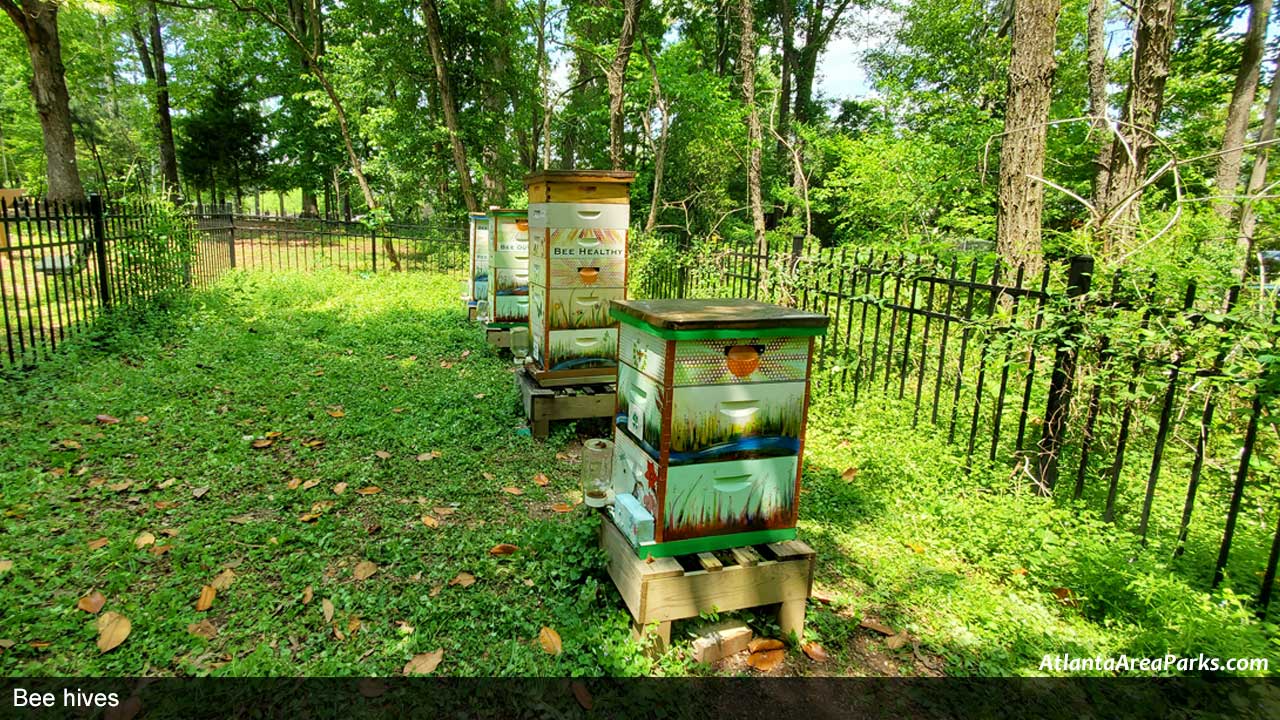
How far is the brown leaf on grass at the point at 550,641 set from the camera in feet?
8.91

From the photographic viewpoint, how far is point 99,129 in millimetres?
35594

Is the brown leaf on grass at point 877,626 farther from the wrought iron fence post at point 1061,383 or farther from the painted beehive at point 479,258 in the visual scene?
the painted beehive at point 479,258

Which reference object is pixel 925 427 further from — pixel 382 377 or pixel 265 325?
pixel 265 325

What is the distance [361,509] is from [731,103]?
57.7ft

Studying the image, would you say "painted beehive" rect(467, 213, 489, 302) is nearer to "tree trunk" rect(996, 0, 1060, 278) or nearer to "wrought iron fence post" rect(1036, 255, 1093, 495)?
"tree trunk" rect(996, 0, 1060, 278)

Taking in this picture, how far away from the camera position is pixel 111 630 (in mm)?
2682

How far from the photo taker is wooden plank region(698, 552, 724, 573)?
266 centimetres

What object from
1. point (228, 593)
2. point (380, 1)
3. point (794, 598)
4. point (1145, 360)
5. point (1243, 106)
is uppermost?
point (380, 1)

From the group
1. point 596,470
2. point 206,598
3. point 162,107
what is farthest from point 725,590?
point 162,107

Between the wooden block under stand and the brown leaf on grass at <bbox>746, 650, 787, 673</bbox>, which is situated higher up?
the wooden block under stand

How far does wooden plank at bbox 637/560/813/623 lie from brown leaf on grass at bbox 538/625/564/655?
1.45ft

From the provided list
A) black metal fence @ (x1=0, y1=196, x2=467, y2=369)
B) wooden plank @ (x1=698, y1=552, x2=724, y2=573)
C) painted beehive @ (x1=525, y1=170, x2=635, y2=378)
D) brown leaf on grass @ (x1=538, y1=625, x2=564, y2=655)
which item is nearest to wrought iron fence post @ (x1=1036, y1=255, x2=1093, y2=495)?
wooden plank @ (x1=698, y1=552, x2=724, y2=573)

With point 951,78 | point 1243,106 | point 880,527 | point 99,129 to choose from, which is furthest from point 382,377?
point 99,129

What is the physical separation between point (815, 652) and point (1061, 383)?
249cm
